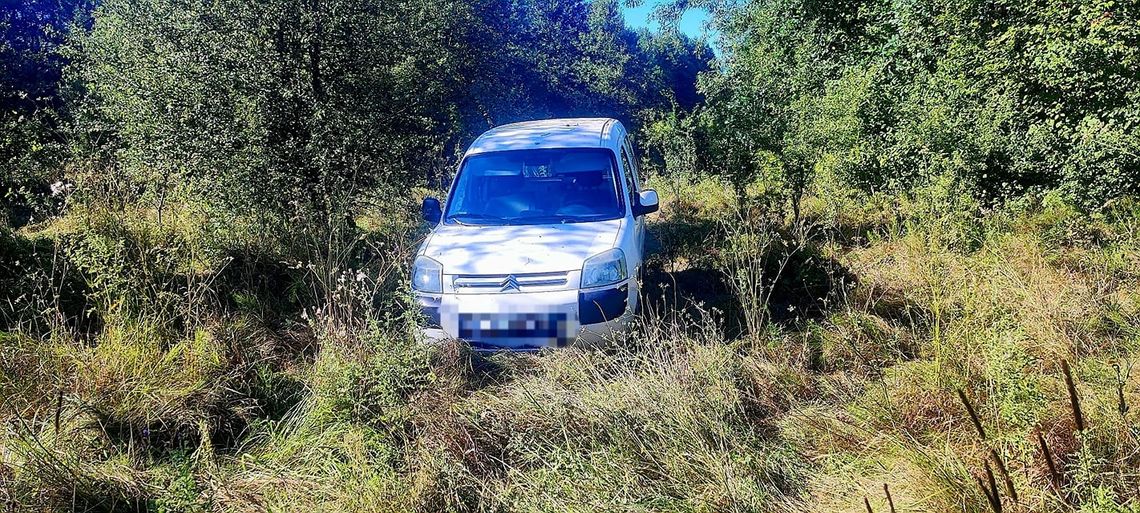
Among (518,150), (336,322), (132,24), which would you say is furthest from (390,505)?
(132,24)

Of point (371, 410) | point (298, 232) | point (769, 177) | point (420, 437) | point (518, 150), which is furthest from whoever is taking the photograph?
point (769, 177)

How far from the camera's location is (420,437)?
3172mm

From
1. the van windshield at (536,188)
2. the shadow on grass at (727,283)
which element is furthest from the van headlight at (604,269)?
the van windshield at (536,188)

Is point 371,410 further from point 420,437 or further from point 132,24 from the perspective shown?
point 132,24

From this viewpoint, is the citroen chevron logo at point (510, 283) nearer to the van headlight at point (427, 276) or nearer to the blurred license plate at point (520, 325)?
the blurred license plate at point (520, 325)

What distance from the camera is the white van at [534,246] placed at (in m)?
4.02

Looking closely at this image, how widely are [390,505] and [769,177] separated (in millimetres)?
6633

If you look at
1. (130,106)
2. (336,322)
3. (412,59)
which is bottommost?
(336,322)

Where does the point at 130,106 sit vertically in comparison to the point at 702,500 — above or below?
above

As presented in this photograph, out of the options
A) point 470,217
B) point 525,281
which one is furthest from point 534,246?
point 470,217

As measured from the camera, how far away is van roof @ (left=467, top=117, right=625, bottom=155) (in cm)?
551

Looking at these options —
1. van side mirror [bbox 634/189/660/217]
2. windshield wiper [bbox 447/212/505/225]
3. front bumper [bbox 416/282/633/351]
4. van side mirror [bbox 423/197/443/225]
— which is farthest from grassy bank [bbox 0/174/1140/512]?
van side mirror [bbox 634/189/660/217]

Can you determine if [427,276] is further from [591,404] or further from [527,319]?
[591,404]

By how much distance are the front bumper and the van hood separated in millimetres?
209
